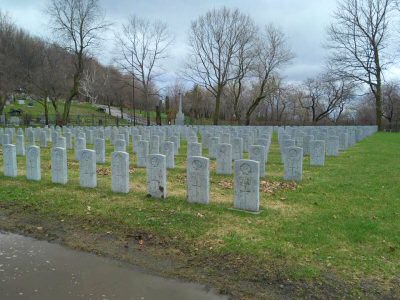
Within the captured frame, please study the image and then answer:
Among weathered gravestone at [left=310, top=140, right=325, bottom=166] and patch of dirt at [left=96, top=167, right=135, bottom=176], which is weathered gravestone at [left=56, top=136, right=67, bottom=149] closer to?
patch of dirt at [left=96, top=167, right=135, bottom=176]

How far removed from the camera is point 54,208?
24.3 ft

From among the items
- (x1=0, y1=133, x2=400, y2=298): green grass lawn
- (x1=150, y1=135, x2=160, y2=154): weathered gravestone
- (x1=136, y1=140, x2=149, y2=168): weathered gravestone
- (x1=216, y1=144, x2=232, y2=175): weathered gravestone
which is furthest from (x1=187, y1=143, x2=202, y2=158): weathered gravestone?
(x1=150, y1=135, x2=160, y2=154): weathered gravestone

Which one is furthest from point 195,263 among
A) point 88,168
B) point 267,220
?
point 88,168

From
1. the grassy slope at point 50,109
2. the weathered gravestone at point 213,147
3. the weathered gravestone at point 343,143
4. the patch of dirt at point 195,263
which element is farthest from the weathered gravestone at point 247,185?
the grassy slope at point 50,109

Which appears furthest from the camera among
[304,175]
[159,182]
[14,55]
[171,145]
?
[14,55]

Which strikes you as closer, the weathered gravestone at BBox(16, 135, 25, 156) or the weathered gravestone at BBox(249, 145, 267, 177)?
the weathered gravestone at BBox(249, 145, 267, 177)

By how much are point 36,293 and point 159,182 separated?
13.5 ft

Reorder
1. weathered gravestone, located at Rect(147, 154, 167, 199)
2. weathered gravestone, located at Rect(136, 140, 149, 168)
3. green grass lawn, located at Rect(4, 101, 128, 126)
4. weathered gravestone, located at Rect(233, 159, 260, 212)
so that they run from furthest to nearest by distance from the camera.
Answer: green grass lawn, located at Rect(4, 101, 128, 126) → weathered gravestone, located at Rect(136, 140, 149, 168) → weathered gravestone, located at Rect(147, 154, 167, 199) → weathered gravestone, located at Rect(233, 159, 260, 212)

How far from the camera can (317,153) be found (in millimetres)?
13555

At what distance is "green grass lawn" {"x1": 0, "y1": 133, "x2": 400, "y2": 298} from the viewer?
478 cm

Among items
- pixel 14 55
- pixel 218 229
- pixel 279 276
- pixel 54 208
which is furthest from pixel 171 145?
pixel 14 55

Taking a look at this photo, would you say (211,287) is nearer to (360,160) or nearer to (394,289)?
(394,289)

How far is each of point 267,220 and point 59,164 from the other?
5547 mm

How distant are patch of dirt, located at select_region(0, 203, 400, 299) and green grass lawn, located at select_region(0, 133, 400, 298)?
37mm
